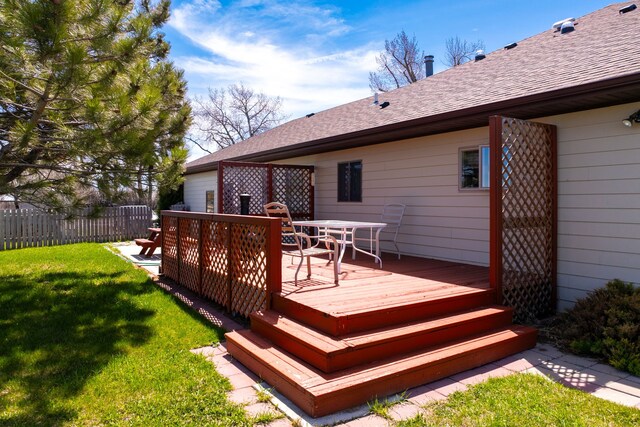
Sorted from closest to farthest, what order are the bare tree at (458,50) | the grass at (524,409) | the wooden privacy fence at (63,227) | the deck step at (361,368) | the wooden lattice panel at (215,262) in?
the grass at (524,409) < the deck step at (361,368) < the wooden lattice panel at (215,262) < the wooden privacy fence at (63,227) < the bare tree at (458,50)

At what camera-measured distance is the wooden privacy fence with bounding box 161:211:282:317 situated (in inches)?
166

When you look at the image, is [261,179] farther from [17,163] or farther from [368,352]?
[368,352]

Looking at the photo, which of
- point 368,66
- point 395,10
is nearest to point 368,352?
point 395,10

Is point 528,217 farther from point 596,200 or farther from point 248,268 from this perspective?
point 248,268

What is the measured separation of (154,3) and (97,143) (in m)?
4.14

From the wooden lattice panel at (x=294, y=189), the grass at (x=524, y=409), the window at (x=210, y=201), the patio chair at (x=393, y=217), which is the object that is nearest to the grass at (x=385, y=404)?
the grass at (x=524, y=409)

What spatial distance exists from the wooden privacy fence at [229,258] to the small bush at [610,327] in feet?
9.31

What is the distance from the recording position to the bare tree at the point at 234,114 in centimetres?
3008

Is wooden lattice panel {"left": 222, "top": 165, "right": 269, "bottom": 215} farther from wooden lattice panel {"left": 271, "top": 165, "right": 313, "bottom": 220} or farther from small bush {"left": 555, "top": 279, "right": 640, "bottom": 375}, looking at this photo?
small bush {"left": 555, "top": 279, "right": 640, "bottom": 375}

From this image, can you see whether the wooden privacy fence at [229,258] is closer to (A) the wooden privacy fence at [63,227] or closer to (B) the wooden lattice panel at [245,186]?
(B) the wooden lattice panel at [245,186]

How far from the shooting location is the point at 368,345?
3256 millimetres

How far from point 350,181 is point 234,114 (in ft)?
78.6

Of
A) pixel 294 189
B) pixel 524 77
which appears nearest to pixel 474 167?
pixel 524 77

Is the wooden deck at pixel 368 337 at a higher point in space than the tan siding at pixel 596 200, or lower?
lower
